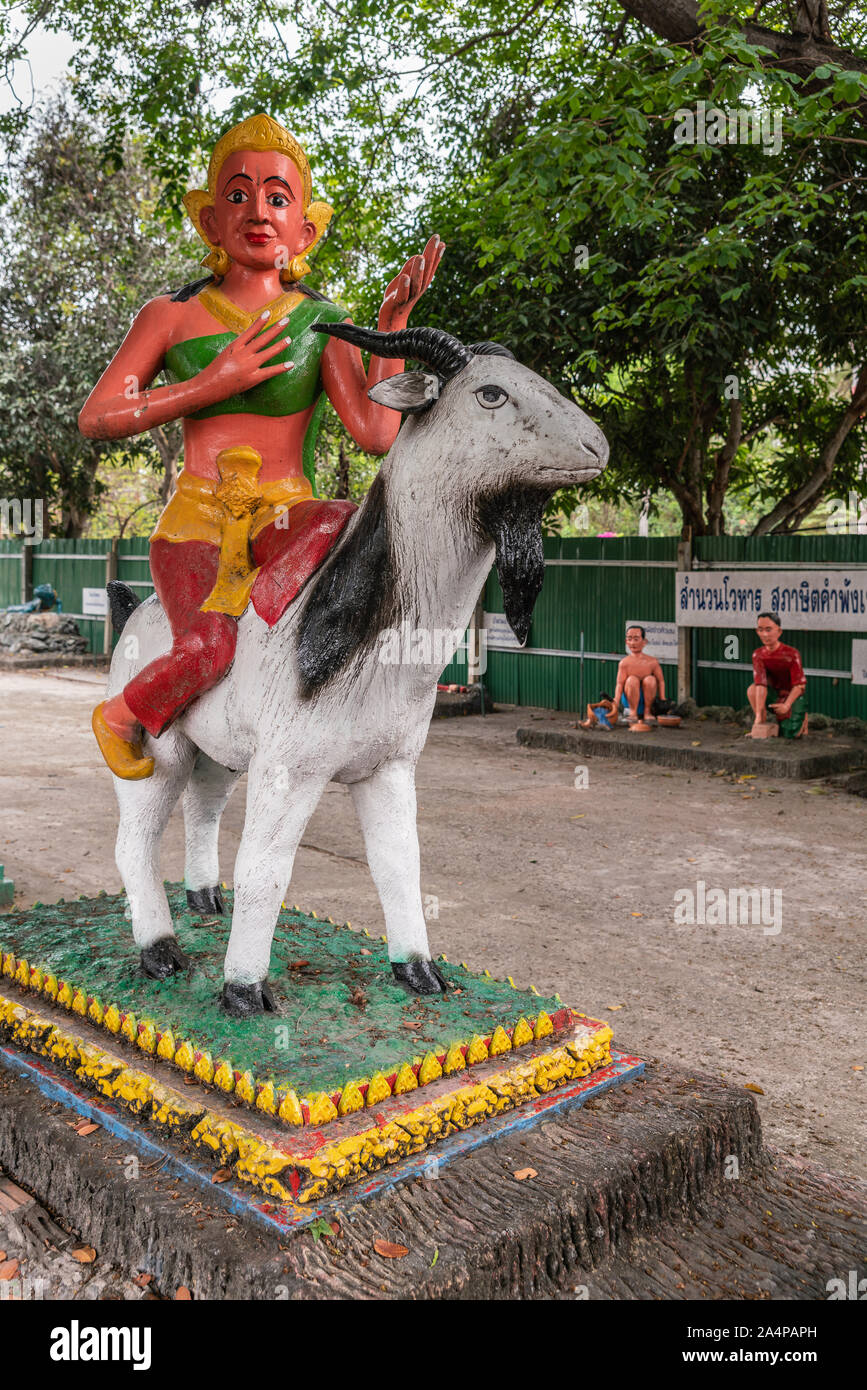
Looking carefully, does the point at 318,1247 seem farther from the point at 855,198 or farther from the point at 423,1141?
the point at 855,198

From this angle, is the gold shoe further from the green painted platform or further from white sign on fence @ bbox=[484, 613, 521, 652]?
white sign on fence @ bbox=[484, 613, 521, 652]

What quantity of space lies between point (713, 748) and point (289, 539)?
6.66 m

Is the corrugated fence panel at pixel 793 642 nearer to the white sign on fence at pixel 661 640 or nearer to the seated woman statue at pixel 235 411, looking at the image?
the white sign on fence at pixel 661 640

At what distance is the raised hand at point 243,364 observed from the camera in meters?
2.57

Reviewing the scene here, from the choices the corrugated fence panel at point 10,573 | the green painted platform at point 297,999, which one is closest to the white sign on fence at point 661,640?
the green painted platform at point 297,999

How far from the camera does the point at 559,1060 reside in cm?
259

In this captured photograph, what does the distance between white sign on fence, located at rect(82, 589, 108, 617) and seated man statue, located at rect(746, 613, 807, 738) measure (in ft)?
39.6

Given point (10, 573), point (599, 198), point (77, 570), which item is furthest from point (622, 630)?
point (10, 573)

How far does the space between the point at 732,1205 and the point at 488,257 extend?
21.4ft

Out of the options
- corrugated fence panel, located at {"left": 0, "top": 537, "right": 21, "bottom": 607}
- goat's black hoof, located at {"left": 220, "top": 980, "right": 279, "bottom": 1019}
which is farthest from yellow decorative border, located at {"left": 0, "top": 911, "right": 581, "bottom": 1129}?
corrugated fence panel, located at {"left": 0, "top": 537, "right": 21, "bottom": 607}

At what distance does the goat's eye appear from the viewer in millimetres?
2258

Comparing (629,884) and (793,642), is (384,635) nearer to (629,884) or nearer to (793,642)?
(629,884)

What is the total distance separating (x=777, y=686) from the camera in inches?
362

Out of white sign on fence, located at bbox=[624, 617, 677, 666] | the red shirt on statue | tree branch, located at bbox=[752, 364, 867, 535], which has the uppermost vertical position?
tree branch, located at bbox=[752, 364, 867, 535]
